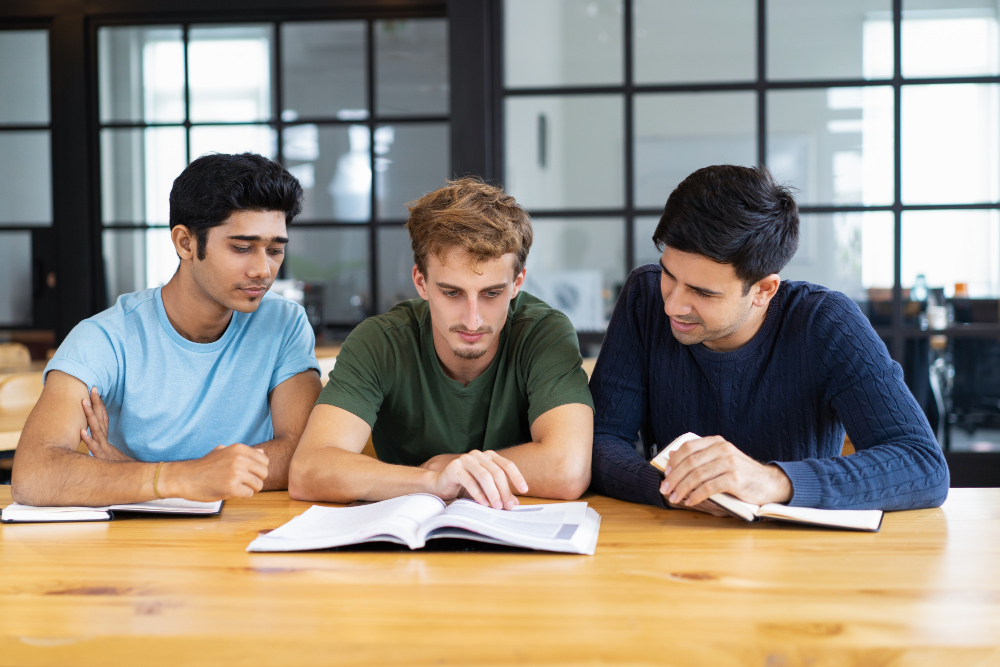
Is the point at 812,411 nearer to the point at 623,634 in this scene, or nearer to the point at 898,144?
the point at 623,634

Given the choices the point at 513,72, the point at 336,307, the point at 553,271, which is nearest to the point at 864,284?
the point at 553,271

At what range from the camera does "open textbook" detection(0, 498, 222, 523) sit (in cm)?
117

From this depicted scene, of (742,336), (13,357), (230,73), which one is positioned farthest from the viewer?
(230,73)

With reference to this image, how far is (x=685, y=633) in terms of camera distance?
73 cm

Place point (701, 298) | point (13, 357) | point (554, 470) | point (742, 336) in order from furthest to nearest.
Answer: point (13, 357)
point (742, 336)
point (701, 298)
point (554, 470)

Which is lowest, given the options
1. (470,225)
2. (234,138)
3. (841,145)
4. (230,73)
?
(470,225)

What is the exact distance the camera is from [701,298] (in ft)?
4.60

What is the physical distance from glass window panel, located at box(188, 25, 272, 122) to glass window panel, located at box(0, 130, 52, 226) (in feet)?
2.64

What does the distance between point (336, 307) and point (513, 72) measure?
4.88ft

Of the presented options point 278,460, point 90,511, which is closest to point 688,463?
point 278,460

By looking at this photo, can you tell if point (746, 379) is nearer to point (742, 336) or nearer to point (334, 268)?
point (742, 336)

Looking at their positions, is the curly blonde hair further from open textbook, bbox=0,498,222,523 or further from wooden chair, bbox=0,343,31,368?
wooden chair, bbox=0,343,31,368

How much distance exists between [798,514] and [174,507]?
35.5 inches

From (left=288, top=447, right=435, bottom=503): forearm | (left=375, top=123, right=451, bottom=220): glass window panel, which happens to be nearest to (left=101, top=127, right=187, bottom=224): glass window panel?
(left=375, top=123, right=451, bottom=220): glass window panel
